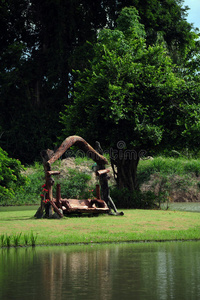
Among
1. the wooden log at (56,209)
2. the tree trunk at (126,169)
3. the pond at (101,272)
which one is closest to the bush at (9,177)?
the wooden log at (56,209)

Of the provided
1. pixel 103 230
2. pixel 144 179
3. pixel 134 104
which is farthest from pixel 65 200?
pixel 144 179

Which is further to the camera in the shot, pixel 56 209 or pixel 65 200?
pixel 65 200

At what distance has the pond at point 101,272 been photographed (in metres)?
8.49

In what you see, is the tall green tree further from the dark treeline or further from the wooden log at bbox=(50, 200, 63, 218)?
the dark treeline

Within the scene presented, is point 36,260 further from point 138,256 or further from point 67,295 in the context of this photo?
point 67,295

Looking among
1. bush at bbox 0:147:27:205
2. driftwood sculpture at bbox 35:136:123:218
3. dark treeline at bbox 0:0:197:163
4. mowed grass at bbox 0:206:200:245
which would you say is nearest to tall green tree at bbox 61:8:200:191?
driftwood sculpture at bbox 35:136:123:218

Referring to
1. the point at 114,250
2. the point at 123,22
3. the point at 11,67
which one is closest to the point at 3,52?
the point at 11,67

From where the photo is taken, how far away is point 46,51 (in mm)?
49719

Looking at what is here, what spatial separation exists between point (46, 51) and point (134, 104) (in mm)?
21979

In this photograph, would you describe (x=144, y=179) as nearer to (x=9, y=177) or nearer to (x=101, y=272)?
(x=9, y=177)

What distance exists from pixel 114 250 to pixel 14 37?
40396mm

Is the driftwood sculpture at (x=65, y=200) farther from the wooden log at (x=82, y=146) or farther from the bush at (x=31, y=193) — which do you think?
the bush at (x=31, y=193)

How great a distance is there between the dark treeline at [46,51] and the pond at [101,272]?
34.1 metres

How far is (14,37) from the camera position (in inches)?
2013
